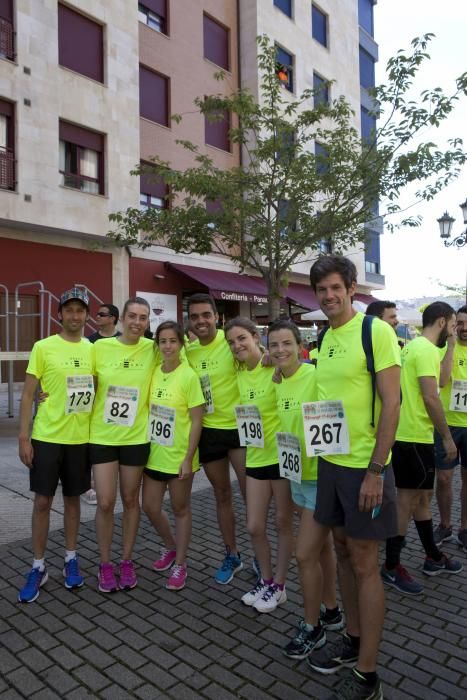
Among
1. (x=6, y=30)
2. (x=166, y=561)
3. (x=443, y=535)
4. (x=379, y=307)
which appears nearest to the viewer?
(x=166, y=561)

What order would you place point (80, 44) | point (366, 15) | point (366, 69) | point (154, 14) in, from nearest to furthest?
point (80, 44)
point (154, 14)
point (366, 69)
point (366, 15)

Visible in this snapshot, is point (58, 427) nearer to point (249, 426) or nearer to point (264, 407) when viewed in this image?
point (249, 426)

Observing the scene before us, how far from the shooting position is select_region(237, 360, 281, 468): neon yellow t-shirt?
11.4 ft

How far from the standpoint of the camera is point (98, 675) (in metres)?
2.78

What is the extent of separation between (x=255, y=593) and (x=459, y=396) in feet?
7.80

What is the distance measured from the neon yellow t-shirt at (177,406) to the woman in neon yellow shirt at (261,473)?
0.36 metres

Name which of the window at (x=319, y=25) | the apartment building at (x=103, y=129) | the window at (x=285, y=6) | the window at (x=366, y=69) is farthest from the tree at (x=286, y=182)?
the window at (x=366, y=69)

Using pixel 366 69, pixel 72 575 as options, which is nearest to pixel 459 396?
pixel 72 575

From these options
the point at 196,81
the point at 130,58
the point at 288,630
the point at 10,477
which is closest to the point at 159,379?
the point at 288,630

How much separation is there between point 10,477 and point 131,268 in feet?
38.2

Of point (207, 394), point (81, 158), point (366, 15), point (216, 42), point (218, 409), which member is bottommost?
point (218, 409)

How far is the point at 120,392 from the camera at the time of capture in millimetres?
3783

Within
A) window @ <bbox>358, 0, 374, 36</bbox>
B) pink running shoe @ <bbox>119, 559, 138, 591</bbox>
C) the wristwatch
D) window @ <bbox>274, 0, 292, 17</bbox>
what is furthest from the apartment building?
window @ <bbox>358, 0, 374, 36</bbox>

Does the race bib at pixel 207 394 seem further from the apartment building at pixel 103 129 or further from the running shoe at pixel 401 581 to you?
the apartment building at pixel 103 129
